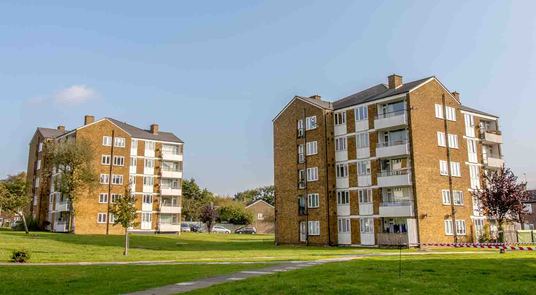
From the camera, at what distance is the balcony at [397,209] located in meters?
45.9

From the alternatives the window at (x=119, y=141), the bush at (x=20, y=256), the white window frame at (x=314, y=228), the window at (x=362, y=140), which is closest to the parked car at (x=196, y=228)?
the window at (x=119, y=141)

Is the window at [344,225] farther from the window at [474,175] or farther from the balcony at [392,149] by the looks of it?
the window at [474,175]

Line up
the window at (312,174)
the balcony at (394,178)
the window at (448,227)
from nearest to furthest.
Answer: the balcony at (394,178)
the window at (448,227)
the window at (312,174)

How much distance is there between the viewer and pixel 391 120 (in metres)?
48.6

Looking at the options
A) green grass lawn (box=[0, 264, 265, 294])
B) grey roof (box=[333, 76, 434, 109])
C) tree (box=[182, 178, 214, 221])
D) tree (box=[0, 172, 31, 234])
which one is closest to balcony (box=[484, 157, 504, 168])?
grey roof (box=[333, 76, 434, 109])

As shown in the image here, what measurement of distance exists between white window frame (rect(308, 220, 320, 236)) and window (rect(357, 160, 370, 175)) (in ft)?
22.9

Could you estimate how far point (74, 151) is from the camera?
222 feet

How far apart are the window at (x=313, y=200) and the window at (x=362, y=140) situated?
706 cm

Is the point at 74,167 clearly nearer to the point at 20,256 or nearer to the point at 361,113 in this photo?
the point at 361,113

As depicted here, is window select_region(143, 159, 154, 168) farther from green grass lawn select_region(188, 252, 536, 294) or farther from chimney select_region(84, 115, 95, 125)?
green grass lawn select_region(188, 252, 536, 294)

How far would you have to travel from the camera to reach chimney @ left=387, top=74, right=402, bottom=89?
53.0 meters

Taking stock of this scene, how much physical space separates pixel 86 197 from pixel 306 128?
36488 millimetres

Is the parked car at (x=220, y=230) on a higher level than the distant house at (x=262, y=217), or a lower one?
lower

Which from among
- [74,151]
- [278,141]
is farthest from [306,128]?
[74,151]
